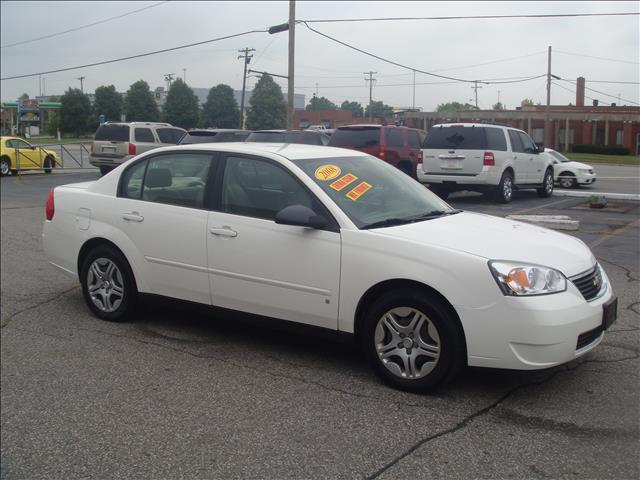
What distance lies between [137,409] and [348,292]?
1.55 m

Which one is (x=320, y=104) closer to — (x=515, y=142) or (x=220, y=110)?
(x=220, y=110)

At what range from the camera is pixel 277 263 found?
5133 millimetres

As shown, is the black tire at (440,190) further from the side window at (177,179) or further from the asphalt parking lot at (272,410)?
the side window at (177,179)

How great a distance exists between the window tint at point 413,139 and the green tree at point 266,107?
Result: 32.5 meters

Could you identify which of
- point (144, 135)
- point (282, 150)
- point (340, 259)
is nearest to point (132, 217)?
point (282, 150)

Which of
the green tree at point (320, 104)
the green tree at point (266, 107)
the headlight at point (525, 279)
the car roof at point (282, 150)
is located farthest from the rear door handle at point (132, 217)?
the green tree at point (320, 104)

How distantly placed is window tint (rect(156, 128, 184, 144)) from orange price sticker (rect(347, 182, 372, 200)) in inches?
831

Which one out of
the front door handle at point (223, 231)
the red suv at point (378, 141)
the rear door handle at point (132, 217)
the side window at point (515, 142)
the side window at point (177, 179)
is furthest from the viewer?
the red suv at point (378, 141)

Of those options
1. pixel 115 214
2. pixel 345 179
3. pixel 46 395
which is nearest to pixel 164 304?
pixel 115 214

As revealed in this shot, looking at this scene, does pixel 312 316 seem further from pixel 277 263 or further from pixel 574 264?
pixel 574 264

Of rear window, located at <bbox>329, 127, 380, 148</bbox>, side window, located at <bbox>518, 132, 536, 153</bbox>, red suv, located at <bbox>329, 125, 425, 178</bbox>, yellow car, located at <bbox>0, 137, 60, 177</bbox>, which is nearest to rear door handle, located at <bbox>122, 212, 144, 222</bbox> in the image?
red suv, located at <bbox>329, 125, 425, 178</bbox>

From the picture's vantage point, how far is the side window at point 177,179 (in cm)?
579

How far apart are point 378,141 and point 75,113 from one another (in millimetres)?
23238

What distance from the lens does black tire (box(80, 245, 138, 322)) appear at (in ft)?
20.2
